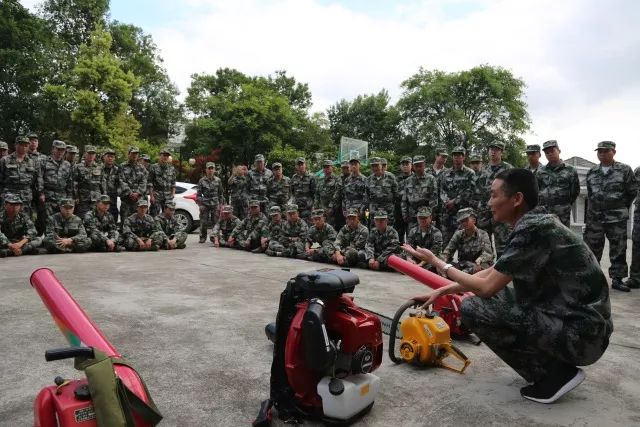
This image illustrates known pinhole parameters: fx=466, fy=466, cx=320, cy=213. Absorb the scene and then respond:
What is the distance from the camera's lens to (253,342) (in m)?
3.63

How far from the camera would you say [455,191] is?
26.7 ft

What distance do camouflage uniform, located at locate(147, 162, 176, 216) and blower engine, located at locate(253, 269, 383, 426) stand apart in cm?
927

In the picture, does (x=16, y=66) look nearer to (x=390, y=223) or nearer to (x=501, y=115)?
(x=390, y=223)

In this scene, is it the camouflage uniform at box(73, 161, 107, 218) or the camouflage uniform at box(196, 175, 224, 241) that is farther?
the camouflage uniform at box(196, 175, 224, 241)

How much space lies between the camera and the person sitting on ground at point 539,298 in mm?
2551

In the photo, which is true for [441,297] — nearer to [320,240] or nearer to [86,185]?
[320,240]

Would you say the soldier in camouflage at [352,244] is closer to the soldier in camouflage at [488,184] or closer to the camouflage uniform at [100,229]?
the soldier in camouflage at [488,184]

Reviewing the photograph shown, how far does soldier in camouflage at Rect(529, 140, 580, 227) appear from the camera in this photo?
6.57 meters

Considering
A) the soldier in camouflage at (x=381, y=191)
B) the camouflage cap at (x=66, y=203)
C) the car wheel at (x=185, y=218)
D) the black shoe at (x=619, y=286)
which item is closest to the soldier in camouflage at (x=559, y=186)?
the black shoe at (x=619, y=286)

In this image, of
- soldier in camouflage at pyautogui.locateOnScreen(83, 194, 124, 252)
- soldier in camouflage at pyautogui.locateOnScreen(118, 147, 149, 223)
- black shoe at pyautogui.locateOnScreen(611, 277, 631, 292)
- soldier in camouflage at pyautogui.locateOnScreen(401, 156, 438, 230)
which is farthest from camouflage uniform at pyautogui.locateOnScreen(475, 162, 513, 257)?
soldier in camouflage at pyautogui.locateOnScreen(118, 147, 149, 223)

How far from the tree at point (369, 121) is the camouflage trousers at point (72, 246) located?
33.6 meters

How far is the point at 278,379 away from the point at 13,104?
98.6ft

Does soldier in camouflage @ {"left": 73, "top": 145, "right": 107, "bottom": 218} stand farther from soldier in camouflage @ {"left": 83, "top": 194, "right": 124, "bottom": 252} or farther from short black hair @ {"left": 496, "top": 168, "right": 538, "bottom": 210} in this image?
short black hair @ {"left": 496, "top": 168, "right": 538, "bottom": 210}

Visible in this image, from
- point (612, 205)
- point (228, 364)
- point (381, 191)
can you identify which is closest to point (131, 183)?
point (381, 191)
